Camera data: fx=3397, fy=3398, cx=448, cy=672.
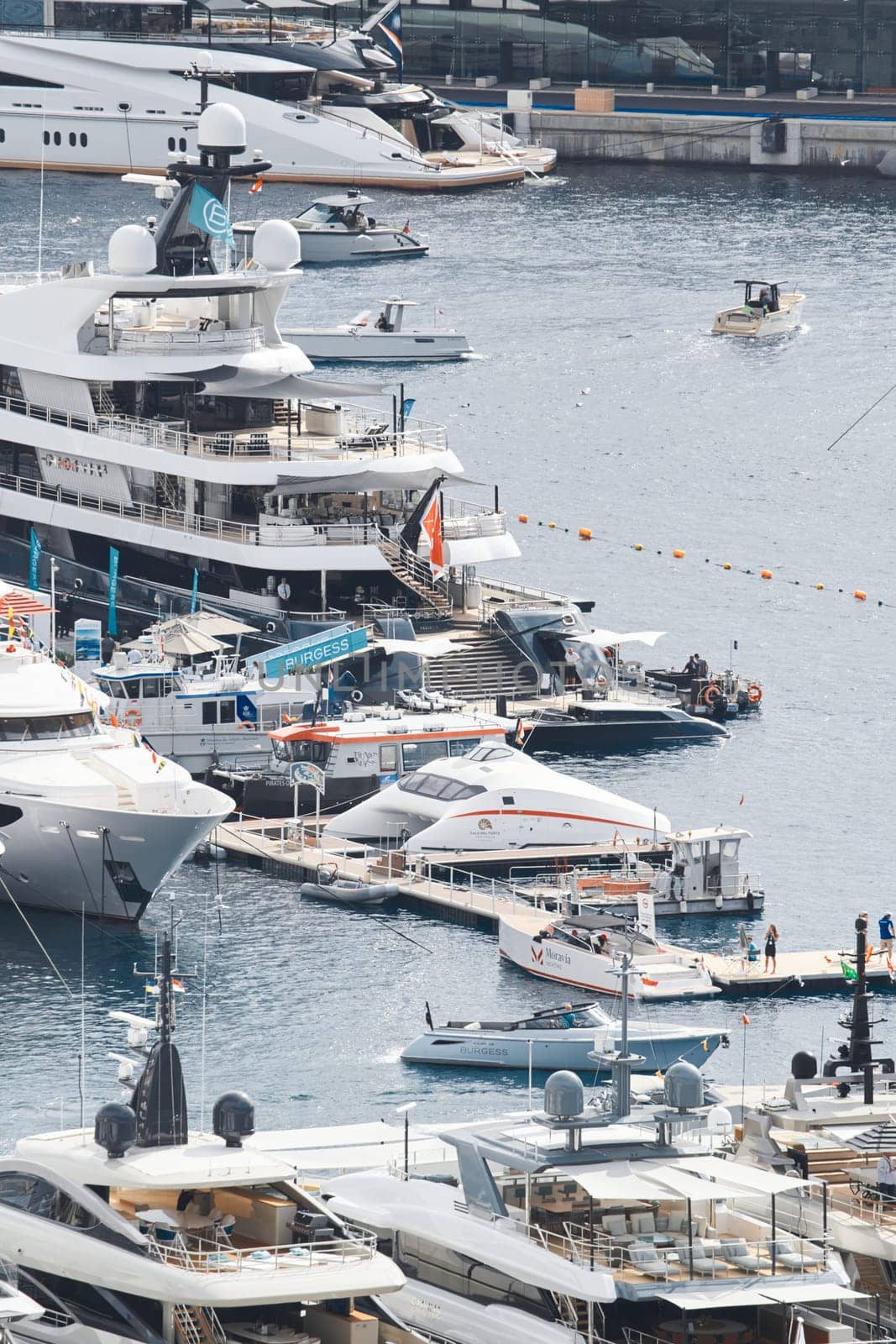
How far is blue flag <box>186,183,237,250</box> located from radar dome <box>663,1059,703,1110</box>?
186 ft

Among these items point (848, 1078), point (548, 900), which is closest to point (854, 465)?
point (548, 900)

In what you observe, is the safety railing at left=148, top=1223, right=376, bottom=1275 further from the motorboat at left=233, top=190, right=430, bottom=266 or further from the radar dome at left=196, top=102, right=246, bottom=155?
the motorboat at left=233, top=190, right=430, bottom=266

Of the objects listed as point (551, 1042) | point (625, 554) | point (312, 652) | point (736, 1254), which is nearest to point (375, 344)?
point (625, 554)

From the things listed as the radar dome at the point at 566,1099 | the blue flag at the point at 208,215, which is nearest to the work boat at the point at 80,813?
the blue flag at the point at 208,215

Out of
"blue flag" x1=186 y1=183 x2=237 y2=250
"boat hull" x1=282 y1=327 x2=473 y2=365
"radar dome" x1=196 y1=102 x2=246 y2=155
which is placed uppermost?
"radar dome" x1=196 y1=102 x2=246 y2=155

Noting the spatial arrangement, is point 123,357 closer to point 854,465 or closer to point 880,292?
point 854,465

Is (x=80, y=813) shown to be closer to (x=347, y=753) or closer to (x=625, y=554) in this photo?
(x=347, y=753)

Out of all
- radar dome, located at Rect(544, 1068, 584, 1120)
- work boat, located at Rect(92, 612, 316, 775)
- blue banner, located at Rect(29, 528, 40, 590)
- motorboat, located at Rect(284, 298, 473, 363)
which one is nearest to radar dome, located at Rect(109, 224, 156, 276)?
blue banner, located at Rect(29, 528, 40, 590)

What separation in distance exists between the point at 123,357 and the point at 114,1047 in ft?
118

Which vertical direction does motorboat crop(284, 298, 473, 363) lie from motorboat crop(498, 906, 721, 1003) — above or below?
above

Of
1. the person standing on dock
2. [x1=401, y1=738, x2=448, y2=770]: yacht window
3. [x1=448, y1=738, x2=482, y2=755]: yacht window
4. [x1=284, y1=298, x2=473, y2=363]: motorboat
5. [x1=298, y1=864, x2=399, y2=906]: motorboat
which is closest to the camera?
the person standing on dock

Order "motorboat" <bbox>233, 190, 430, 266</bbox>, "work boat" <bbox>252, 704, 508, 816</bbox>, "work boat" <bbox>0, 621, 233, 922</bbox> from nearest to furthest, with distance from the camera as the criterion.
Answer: "work boat" <bbox>0, 621, 233, 922</bbox>
"work boat" <bbox>252, 704, 508, 816</bbox>
"motorboat" <bbox>233, 190, 430, 266</bbox>

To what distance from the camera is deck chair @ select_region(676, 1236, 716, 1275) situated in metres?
44.1

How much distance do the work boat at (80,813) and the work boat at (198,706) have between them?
8645mm
